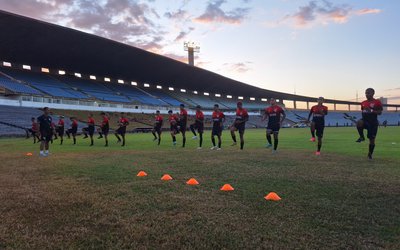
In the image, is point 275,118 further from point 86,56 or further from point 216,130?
point 86,56

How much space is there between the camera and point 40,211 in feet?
15.9

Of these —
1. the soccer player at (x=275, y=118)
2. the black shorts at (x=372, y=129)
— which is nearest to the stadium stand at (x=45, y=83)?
the soccer player at (x=275, y=118)

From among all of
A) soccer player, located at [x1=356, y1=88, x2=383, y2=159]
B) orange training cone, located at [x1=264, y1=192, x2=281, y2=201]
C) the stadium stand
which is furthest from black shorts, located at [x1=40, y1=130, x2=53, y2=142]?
the stadium stand

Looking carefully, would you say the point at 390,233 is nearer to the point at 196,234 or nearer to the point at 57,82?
the point at 196,234

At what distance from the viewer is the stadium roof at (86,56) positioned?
143 ft

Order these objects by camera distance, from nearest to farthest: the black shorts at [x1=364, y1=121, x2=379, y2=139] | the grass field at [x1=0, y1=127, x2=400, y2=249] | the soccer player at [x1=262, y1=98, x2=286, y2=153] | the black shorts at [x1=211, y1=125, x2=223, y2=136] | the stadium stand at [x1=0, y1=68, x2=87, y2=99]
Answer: the grass field at [x1=0, y1=127, x2=400, y2=249], the black shorts at [x1=364, y1=121, x2=379, y2=139], the soccer player at [x1=262, y1=98, x2=286, y2=153], the black shorts at [x1=211, y1=125, x2=223, y2=136], the stadium stand at [x1=0, y1=68, x2=87, y2=99]

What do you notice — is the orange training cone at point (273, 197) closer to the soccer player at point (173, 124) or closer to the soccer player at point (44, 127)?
the soccer player at point (44, 127)

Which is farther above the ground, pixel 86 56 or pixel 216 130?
pixel 86 56

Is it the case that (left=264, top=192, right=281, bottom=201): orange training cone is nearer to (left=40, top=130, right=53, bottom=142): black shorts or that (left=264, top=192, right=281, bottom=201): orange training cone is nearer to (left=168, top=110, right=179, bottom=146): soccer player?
(left=40, top=130, right=53, bottom=142): black shorts

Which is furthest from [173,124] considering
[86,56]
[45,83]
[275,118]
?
[86,56]

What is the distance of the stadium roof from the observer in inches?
1719

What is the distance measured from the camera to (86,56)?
55156mm

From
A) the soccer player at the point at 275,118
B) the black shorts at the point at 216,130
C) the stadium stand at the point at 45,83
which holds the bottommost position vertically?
the black shorts at the point at 216,130

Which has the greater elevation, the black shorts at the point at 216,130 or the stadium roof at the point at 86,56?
the stadium roof at the point at 86,56
